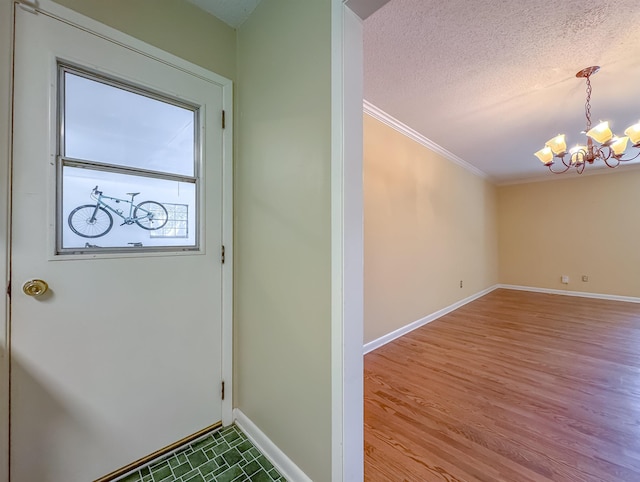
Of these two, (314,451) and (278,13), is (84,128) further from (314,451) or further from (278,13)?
(314,451)

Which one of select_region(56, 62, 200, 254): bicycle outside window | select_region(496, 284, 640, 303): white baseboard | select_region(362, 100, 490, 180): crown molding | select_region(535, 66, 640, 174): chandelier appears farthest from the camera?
select_region(496, 284, 640, 303): white baseboard

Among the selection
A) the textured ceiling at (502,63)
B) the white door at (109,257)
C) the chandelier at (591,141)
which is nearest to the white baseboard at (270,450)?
the white door at (109,257)

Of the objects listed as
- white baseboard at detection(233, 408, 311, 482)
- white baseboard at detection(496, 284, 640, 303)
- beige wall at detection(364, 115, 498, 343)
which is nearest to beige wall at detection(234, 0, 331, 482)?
white baseboard at detection(233, 408, 311, 482)

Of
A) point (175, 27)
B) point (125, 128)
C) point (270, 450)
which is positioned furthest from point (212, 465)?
point (175, 27)

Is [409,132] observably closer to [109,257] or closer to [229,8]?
[229,8]

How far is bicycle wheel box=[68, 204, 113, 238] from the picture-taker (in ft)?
3.72

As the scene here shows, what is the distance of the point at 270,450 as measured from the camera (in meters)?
1.33

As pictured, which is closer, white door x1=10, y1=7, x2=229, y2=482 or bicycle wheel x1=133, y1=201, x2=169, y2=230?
white door x1=10, y1=7, x2=229, y2=482

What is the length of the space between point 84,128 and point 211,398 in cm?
157

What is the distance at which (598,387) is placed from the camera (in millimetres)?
1980

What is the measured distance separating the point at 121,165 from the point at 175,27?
832 millimetres

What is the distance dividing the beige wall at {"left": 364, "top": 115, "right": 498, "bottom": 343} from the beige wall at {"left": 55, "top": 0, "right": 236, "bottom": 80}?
A: 1506 millimetres

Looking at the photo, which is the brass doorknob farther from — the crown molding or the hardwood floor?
the crown molding

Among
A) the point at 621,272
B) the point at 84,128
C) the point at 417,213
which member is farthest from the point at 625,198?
the point at 84,128
